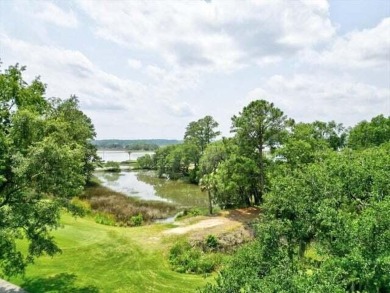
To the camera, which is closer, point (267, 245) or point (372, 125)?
point (267, 245)

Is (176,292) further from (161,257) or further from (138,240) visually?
(138,240)

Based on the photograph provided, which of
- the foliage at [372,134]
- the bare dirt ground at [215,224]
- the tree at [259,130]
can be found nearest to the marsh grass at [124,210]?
the bare dirt ground at [215,224]

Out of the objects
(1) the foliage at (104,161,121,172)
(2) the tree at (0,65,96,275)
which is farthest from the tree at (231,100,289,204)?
(1) the foliage at (104,161,121,172)

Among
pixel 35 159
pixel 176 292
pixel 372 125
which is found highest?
pixel 372 125

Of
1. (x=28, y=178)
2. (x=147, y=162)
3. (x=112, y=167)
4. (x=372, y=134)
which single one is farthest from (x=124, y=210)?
(x=112, y=167)


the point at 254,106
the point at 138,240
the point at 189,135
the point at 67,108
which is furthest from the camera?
the point at 189,135

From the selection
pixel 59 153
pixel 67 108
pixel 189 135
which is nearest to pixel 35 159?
pixel 59 153

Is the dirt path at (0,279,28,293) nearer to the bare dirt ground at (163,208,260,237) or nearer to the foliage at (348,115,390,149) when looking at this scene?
the bare dirt ground at (163,208,260,237)
